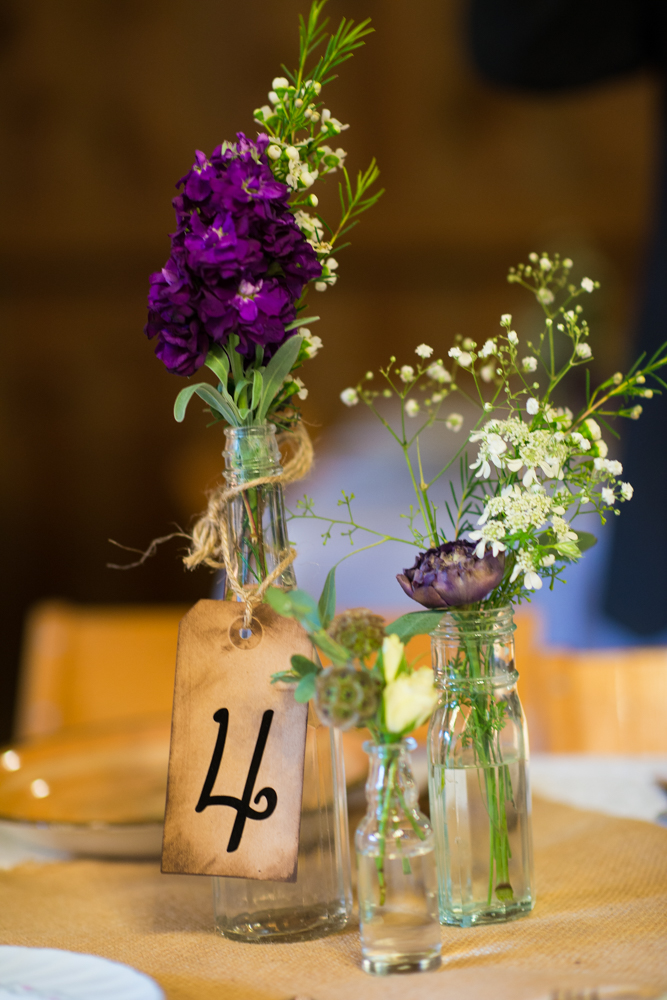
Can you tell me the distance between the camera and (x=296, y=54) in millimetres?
3650

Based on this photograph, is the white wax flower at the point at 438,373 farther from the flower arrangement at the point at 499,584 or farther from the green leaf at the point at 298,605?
the green leaf at the point at 298,605

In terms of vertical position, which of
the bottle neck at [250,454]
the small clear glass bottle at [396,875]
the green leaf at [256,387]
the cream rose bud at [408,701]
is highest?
the green leaf at [256,387]

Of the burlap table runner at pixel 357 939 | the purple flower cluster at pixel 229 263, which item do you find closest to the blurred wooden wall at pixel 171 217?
the burlap table runner at pixel 357 939

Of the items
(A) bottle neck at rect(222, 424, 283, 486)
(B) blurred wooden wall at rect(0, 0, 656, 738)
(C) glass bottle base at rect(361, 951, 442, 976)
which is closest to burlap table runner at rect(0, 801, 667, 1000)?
(C) glass bottle base at rect(361, 951, 442, 976)

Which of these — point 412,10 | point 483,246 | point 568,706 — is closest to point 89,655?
point 568,706

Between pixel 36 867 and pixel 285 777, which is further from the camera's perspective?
pixel 36 867

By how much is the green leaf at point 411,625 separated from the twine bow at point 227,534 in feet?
0.26

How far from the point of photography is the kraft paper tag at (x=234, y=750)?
483 millimetres

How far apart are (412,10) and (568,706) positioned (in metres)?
3.39

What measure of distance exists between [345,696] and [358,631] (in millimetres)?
36

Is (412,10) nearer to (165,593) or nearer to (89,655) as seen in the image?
(165,593)

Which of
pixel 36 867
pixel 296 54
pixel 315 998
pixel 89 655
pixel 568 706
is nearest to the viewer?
pixel 315 998

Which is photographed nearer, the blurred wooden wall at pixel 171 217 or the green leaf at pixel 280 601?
the green leaf at pixel 280 601

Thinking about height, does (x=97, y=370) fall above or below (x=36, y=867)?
above
